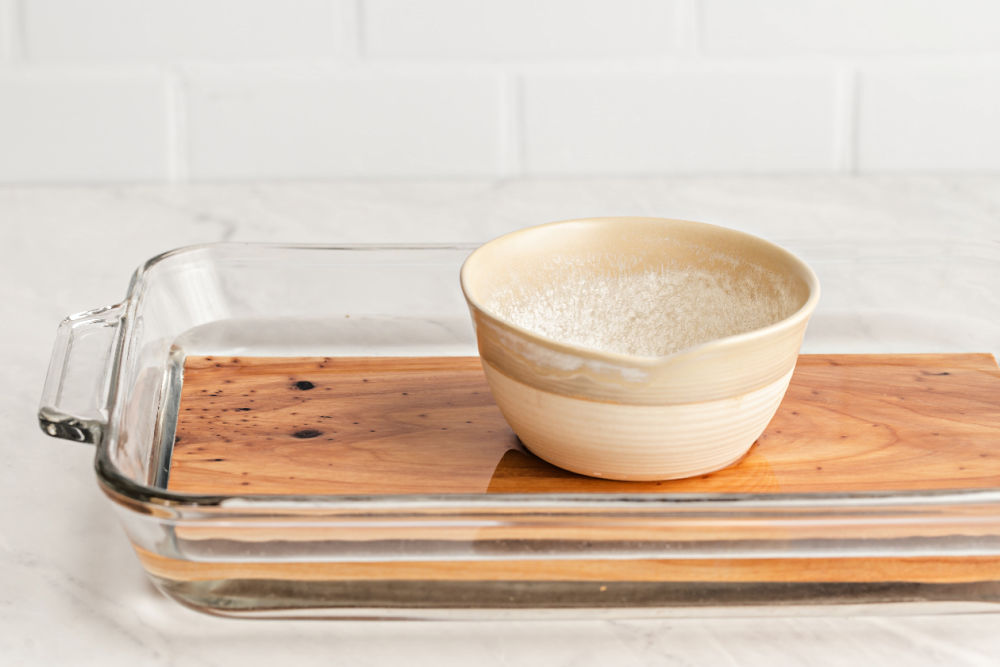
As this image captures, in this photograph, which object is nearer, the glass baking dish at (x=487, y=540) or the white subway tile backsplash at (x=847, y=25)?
the glass baking dish at (x=487, y=540)

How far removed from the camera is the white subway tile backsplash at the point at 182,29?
1.11 meters

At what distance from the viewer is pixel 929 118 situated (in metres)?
1.19

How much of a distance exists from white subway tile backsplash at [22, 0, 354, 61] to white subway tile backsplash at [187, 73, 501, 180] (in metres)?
0.03

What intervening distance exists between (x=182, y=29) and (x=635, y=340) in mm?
705

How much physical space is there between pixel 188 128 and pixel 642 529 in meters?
0.86

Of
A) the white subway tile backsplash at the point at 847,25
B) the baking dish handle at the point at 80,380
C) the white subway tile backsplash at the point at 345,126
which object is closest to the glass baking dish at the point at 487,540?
the baking dish handle at the point at 80,380

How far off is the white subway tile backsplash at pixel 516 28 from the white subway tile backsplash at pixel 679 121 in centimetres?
3

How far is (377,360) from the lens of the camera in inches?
Answer: 26.8

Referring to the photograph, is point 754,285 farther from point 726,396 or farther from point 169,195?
point 169,195

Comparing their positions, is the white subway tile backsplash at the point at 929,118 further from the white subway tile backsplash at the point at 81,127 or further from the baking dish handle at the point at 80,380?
the baking dish handle at the point at 80,380

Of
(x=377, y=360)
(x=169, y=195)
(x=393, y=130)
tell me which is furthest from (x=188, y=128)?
(x=377, y=360)

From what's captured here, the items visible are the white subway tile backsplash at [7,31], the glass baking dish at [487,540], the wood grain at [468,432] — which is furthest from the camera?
the white subway tile backsplash at [7,31]

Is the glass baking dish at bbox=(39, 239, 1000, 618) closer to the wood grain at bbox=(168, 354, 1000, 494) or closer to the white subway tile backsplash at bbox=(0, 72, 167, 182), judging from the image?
the wood grain at bbox=(168, 354, 1000, 494)

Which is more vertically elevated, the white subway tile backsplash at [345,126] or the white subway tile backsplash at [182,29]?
the white subway tile backsplash at [182,29]
